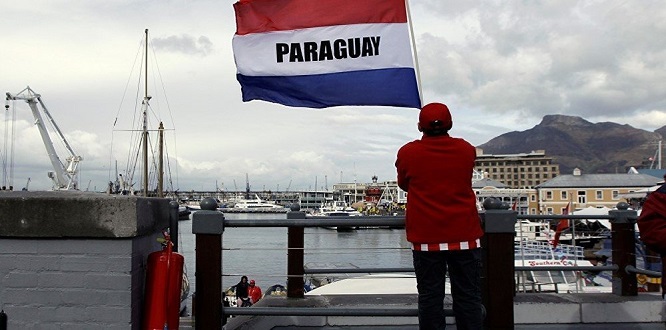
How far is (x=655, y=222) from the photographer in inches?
148

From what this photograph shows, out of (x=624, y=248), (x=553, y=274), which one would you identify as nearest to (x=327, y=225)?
(x=624, y=248)

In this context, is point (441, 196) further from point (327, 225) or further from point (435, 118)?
point (327, 225)

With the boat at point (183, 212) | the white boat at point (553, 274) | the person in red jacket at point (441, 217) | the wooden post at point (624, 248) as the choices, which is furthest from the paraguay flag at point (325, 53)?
the white boat at point (553, 274)

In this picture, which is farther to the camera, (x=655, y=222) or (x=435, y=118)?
(x=435, y=118)

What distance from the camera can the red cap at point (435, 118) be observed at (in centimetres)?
401

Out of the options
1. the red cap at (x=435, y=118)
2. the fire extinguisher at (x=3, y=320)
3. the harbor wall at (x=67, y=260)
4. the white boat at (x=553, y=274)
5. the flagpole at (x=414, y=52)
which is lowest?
the white boat at (x=553, y=274)

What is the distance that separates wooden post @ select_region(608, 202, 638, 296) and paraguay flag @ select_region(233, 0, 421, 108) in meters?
2.48

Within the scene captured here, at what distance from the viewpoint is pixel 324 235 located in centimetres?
7350

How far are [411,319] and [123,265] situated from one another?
2764 millimetres

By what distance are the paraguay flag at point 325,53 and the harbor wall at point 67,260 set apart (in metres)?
2.36

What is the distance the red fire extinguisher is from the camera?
158 inches

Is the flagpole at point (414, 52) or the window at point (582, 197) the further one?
the window at point (582, 197)

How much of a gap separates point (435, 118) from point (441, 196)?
20.0 inches

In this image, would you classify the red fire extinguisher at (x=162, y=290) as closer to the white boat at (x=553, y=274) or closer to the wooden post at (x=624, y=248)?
the wooden post at (x=624, y=248)
